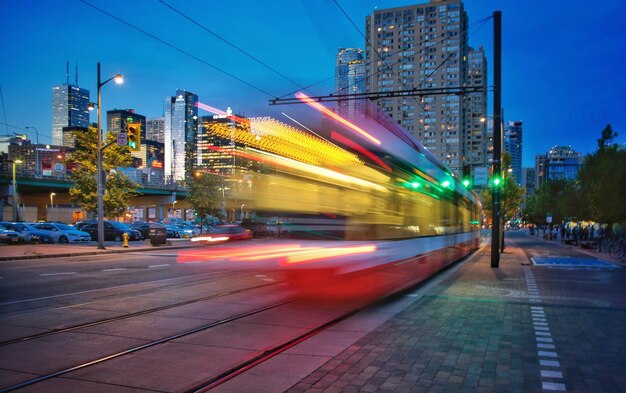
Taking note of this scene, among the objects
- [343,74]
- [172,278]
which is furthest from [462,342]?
[343,74]

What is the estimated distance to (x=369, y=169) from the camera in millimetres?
9617

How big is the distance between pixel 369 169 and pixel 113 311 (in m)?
5.48

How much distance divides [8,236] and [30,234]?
1.66m

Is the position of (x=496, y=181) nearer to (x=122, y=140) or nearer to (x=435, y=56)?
(x=122, y=140)

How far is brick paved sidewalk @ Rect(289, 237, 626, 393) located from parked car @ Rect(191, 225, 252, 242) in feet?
12.3

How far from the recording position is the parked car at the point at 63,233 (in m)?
35.6

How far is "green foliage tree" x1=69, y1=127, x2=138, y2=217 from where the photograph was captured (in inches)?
1421

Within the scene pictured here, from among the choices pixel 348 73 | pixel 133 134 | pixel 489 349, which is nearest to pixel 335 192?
pixel 489 349

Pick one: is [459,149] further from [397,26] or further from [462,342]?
[462,342]

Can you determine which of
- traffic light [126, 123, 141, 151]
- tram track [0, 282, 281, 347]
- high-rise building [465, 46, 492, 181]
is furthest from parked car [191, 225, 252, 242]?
high-rise building [465, 46, 492, 181]

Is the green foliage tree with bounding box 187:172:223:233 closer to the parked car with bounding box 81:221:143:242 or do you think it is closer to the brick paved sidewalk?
the parked car with bounding box 81:221:143:242

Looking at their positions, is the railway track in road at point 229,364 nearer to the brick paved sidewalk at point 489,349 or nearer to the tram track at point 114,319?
the tram track at point 114,319

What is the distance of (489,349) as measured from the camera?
Answer: 22.5ft

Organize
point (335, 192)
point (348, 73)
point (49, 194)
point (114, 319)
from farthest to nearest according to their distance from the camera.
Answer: point (49, 194), point (348, 73), point (335, 192), point (114, 319)
